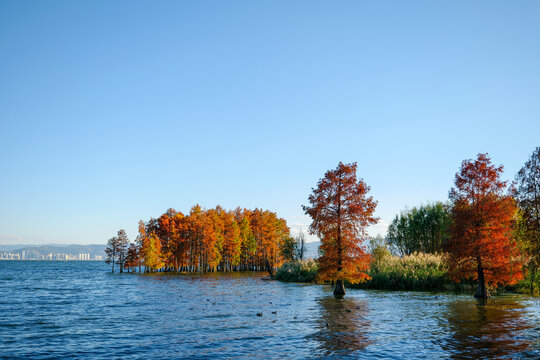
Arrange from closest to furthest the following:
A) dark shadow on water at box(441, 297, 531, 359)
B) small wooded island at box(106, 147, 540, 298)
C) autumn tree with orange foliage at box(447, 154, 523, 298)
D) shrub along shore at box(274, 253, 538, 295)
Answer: dark shadow on water at box(441, 297, 531, 359) < small wooded island at box(106, 147, 540, 298) < autumn tree with orange foliage at box(447, 154, 523, 298) < shrub along shore at box(274, 253, 538, 295)

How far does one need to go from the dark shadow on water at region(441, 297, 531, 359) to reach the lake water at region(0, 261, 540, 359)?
0.15ft

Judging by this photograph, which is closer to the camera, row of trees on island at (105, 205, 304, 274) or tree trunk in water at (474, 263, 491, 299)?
tree trunk in water at (474, 263, 491, 299)

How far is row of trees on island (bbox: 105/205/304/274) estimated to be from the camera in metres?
98.9

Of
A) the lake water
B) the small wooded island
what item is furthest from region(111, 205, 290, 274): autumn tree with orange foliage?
the lake water

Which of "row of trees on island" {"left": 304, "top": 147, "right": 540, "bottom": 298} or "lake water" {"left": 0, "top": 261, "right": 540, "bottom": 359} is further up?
"row of trees on island" {"left": 304, "top": 147, "right": 540, "bottom": 298}

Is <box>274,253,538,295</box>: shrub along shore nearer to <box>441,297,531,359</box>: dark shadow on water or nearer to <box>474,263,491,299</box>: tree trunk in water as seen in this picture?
<box>474,263,491,299</box>: tree trunk in water

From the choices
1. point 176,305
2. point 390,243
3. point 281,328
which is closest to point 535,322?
point 281,328

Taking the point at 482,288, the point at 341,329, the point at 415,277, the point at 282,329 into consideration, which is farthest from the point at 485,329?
the point at 415,277

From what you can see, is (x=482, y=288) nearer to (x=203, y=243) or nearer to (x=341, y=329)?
(x=341, y=329)

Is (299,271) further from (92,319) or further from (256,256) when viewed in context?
(256,256)

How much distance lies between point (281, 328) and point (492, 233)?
19.8 meters

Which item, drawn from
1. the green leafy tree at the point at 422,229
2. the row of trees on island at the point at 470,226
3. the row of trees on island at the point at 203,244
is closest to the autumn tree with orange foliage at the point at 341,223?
the row of trees on island at the point at 470,226

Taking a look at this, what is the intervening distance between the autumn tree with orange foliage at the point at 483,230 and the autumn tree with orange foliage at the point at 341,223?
7916 mm

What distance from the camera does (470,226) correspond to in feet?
99.9
